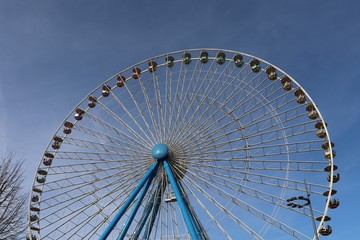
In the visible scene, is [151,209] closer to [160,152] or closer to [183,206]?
[183,206]

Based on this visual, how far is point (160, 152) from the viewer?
2495 cm

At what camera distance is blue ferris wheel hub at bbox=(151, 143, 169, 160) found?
81.7ft

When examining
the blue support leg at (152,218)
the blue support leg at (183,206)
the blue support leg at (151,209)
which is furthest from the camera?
the blue support leg at (151,209)

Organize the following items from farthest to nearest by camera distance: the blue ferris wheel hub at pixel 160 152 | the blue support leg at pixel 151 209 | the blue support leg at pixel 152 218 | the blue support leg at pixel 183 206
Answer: the blue ferris wheel hub at pixel 160 152, the blue support leg at pixel 151 209, the blue support leg at pixel 152 218, the blue support leg at pixel 183 206

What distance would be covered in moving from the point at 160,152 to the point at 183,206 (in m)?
4.04

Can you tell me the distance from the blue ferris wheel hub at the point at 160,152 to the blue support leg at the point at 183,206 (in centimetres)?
38

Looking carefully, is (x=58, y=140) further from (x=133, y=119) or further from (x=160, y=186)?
(x=160, y=186)

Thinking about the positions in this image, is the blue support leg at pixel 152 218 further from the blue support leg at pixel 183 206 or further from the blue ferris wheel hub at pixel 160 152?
the blue ferris wheel hub at pixel 160 152

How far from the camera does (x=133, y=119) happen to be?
88.4 ft

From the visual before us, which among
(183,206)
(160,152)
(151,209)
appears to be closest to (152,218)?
(151,209)

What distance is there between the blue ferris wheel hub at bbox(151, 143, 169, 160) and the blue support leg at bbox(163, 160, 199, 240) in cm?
38

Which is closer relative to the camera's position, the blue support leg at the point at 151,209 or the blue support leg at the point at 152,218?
the blue support leg at the point at 152,218

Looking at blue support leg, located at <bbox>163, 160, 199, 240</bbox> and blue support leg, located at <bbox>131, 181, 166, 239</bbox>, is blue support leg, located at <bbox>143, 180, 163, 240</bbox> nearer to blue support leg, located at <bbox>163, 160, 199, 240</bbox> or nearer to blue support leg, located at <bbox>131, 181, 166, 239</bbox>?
blue support leg, located at <bbox>131, 181, 166, 239</bbox>

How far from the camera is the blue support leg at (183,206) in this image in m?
21.2
